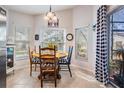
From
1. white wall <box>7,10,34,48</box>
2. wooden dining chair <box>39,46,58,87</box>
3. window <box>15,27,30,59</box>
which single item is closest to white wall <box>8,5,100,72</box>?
white wall <box>7,10,34,48</box>

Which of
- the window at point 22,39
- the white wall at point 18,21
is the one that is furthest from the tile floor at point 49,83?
the white wall at point 18,21

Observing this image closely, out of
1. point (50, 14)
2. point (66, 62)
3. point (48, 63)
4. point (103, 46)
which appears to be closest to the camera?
point (103, 46)

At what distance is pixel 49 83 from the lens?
376 centimetres

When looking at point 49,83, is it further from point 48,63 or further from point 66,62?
point 66,62

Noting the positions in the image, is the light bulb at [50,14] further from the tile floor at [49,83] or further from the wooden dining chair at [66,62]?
the tile floor at [49,83]

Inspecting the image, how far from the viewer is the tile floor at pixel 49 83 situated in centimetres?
350

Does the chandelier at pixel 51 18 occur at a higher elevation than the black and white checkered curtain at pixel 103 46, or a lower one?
higher

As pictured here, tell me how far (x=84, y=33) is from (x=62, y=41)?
800 millimetres

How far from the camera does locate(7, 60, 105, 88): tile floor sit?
11.5 ft

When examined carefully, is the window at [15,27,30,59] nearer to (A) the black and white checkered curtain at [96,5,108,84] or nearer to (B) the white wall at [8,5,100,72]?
(B) the white wall at [8,5,100,72]

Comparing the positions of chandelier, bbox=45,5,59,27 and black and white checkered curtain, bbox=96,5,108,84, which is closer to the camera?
black and white checkered curtain, bbox=96,5,108,84

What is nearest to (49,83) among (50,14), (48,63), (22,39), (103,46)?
(48,63)

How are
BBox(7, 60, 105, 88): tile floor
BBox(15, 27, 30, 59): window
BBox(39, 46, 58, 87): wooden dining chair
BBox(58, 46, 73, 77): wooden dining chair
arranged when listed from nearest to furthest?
1. BBox(7, 60, 105, 88): tile floor
2. BBox(39, 46, 58, 87): wooden dining chair
3. BBox(15, 27, 30, 59): window
4. BBox(58, 46, 73, 77): wooden dining chair
